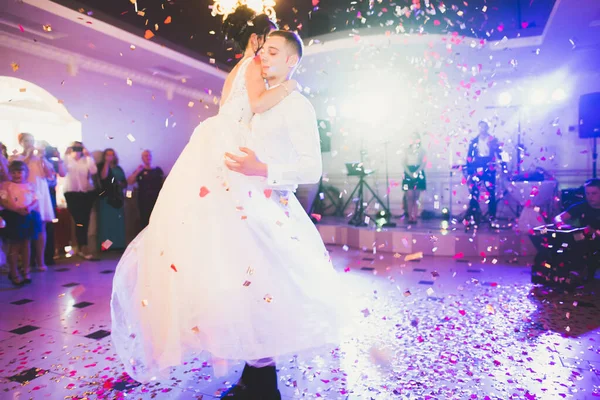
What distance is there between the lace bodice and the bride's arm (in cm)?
3

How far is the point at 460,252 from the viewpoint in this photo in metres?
5.38

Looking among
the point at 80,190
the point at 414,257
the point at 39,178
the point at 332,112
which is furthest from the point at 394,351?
the point at 332,112

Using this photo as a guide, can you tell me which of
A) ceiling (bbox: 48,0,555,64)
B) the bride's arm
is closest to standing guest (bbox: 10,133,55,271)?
ceiling (bbox: 48,0,555,64)

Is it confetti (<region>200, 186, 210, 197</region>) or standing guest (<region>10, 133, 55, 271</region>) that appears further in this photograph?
standing guest (<region>10, 133, 55, 271</region>)

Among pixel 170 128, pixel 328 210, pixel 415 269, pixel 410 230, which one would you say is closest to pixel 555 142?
pixel 410 230

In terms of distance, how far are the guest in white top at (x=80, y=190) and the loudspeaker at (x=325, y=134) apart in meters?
5.40

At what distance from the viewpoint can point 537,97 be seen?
8.18 meters

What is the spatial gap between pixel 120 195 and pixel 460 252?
209 inches

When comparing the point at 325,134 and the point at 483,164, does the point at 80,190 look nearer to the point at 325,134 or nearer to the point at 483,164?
the point at 325,134

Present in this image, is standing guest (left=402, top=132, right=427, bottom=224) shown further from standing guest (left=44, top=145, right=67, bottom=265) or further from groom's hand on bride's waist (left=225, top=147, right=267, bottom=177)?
groom's hand on bride's waist (left=225, top=147, right=267, bottom=177)

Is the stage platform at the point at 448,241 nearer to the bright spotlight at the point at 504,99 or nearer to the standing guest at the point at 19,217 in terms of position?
the bright spotlight at the point at 504,99

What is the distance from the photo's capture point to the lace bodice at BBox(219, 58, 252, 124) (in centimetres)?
157

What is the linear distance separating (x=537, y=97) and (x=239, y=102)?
8744 millimetres

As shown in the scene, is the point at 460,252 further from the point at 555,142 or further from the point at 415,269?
the point at 555,142
